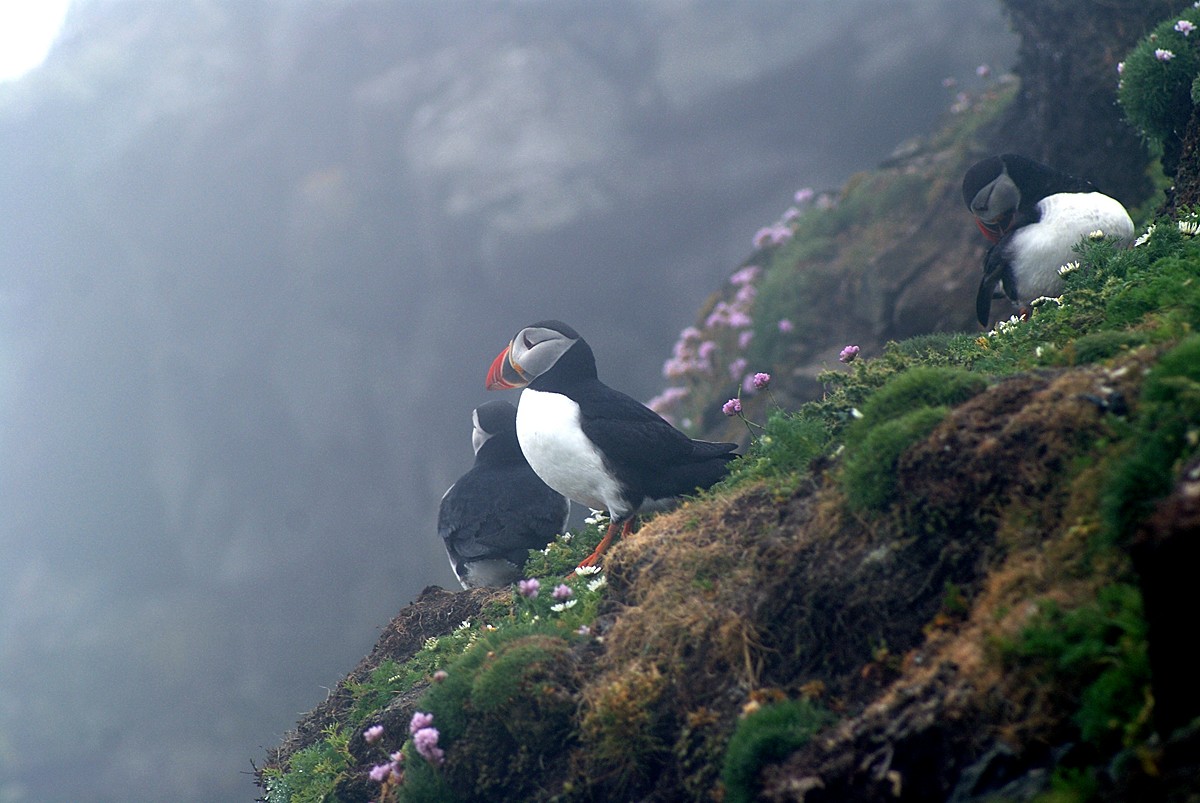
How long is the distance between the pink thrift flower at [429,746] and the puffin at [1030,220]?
4.82 metres

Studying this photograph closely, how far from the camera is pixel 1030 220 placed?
7586mm

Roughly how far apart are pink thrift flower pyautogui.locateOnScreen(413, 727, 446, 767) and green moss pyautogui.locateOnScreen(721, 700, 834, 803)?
1.54 metres

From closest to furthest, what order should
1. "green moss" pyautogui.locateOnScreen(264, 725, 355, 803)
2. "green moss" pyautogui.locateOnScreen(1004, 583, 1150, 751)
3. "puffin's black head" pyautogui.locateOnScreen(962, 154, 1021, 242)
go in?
"green moss" pyautogui.locateOnScreen(1004, 583, 1150, 751) < "green moss" pyautogui.locateOnScreen(264, 725, 355, 803) < "puffin's black head" pyautogui.locateOnScreen(962, 154, 1021, 242)

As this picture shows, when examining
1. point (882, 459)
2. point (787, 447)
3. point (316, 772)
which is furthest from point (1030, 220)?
point (316, 772)

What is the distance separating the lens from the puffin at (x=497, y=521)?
305 inches

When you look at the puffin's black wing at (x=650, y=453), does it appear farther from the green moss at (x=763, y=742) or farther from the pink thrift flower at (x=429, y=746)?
the green moss at (x=763, y=742)

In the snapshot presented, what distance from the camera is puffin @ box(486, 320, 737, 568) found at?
261 inches

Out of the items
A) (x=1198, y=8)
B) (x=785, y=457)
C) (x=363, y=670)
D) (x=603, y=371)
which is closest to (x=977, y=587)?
(x=785, y=457)

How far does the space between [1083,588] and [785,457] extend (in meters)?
2.27

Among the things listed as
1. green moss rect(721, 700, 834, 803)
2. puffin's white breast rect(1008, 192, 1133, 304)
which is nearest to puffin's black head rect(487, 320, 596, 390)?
puffin's white breast rect(1008, 192, 1133, 304)

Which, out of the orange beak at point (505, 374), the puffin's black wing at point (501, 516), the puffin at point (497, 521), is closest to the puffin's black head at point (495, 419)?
the puffin at point (497, 521)

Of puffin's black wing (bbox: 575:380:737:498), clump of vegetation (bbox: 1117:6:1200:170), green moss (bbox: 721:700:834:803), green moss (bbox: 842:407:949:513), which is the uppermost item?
clump of vegetation (bbox: 1117:6:1200:170)

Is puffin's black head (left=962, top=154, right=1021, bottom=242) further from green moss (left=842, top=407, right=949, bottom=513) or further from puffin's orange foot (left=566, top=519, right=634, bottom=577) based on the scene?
green moss (left=842, top=407, right=949, bottom=513)

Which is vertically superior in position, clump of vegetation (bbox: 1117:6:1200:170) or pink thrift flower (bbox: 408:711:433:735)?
clump of vegetation (bbox: 1117:6:1200:170)
